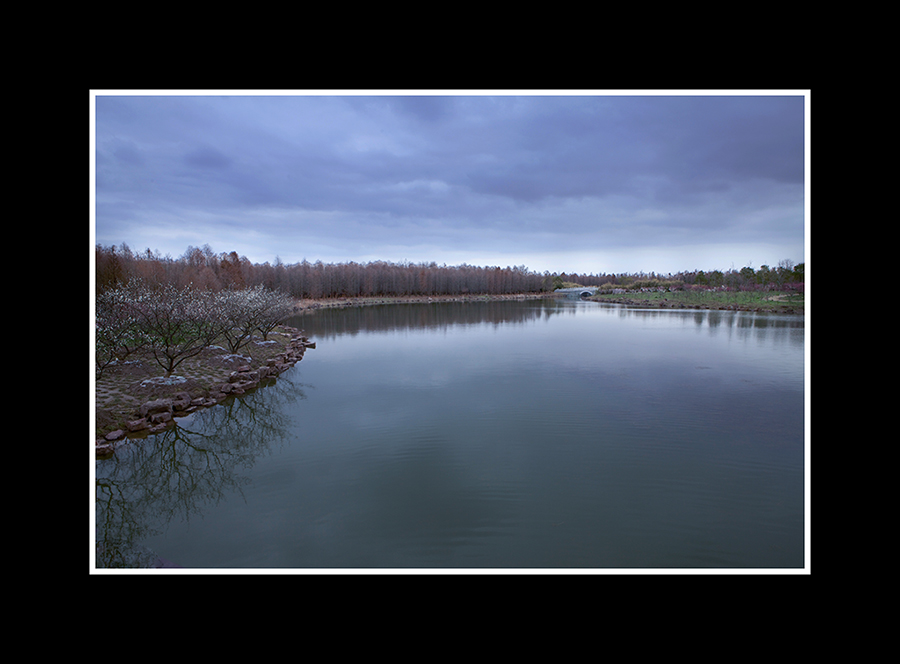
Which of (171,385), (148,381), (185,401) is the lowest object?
(185,401)

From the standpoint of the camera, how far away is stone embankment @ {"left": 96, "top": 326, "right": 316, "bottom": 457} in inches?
256

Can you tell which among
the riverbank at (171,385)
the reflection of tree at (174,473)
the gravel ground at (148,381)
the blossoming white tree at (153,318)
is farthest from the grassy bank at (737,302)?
the blossoming white tree at (153,318)

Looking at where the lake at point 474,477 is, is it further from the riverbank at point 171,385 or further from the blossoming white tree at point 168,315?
the blossoming white tree at point 168,315

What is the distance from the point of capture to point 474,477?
5.28 metres

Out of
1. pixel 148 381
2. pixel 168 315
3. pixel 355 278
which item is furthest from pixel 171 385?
pixel 355 278

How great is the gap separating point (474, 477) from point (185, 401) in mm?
6792

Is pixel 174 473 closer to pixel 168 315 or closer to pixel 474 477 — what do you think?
pixel 474 477

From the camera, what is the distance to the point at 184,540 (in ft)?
13.4

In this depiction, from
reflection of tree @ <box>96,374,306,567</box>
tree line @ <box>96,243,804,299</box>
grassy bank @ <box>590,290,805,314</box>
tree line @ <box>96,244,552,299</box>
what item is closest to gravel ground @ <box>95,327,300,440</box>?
reflection of tree @ <box>96,374,306,567</box>

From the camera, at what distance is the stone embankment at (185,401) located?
6.50m

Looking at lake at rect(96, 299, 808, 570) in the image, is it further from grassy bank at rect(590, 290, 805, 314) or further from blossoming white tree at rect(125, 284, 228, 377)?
grassy bank at rect(590, 290, 805, 314)

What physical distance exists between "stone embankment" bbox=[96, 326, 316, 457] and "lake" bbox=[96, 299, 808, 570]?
1.29ft
